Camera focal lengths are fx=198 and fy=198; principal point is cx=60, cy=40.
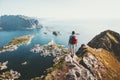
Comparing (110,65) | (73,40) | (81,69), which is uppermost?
(73,40)

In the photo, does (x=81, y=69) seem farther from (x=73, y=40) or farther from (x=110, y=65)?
(x=110, y=65)

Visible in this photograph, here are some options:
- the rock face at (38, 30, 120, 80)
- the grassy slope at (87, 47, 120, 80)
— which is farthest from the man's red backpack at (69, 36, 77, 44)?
the grassy slope at (87, 47, 120, 80)

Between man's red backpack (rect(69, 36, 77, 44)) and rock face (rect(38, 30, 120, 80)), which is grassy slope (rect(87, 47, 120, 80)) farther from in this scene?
man's red backpack (rect(69, 36, 77, 44))

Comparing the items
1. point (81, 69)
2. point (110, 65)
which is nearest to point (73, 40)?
point (81, 69)

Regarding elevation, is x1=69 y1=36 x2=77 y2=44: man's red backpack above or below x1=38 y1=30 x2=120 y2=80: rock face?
above

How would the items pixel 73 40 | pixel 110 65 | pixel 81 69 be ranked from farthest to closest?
pixel 110 65
pixel 81 69
pixel 73 40

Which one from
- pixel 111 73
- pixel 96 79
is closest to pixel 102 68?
pixel 111 73

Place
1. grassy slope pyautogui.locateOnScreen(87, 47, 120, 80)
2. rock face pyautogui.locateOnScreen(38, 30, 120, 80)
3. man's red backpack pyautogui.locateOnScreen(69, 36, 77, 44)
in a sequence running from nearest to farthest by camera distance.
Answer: man's red backpack pyautogui.locateOnScreen(69, 36, 77, 44) → rock face pyautogui.locateOnScreen(38, 30, 120, 80) → grassy slope pyautogui.locateOnScreen(87, 47, 120, 80)

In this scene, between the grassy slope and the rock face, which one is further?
the grassy slope

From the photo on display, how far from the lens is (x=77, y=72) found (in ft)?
327

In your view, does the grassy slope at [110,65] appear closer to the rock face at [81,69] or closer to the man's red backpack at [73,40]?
the rock face at [81,69]

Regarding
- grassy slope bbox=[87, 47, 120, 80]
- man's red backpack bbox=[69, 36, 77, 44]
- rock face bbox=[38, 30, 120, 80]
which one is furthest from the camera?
grassy slope bbox=[87, 47, 120, 80]

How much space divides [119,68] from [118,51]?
3264 centimetres

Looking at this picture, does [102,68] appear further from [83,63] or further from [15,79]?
[15,79]
